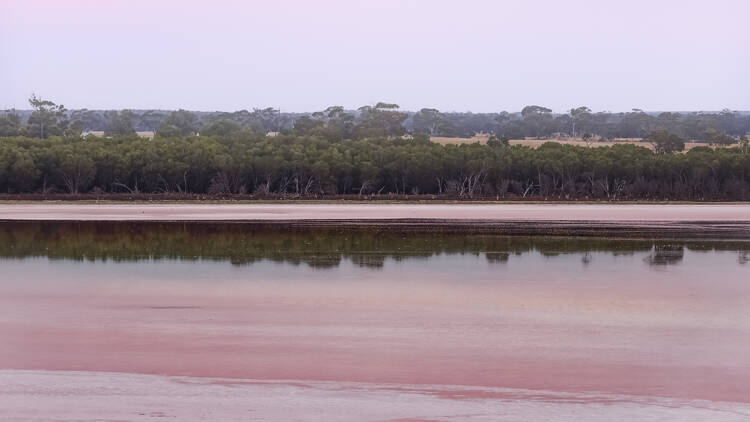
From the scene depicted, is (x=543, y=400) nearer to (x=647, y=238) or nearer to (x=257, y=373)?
(x=257, y=373)

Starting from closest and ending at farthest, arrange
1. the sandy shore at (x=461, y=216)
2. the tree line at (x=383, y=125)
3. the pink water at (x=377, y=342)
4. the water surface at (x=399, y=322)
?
the pink water at (x=377, y=342)
the water surface at (x=399, y=322)
the sandy shore at (x=461, y=216)
the tree line at (x=383, y=125)

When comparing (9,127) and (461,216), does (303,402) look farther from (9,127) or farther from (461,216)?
(9,127)

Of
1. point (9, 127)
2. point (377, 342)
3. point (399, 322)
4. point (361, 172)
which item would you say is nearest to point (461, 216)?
point (361, 172)

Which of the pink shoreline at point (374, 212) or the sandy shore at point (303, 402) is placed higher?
the sandy shore at point (303, 402)

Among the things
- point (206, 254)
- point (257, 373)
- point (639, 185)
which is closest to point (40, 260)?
point (206, 254)

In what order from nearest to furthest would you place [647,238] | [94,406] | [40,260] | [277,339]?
[94,406], [277,339], [40,260], [647,238]

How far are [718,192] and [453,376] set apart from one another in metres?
64.4

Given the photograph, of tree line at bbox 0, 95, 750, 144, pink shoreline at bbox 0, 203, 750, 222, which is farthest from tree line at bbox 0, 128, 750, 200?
tree line at bbox 0, 95, 750, 144

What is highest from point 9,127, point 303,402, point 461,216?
point 9,127

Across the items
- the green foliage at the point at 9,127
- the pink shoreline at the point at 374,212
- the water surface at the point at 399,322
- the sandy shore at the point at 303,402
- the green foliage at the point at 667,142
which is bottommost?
the pink shoreline at the point at 374,212

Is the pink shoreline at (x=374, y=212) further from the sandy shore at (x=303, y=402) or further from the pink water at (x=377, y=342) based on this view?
the sandy shore at (x=303, y=402)

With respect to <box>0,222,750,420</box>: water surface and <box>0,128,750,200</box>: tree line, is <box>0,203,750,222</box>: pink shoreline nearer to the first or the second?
<box>0,128,750,200</box>: tree line

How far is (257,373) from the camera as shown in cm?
1449

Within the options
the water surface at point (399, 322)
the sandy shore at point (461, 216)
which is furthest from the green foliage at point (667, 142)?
the water surface at point (399, 322)
